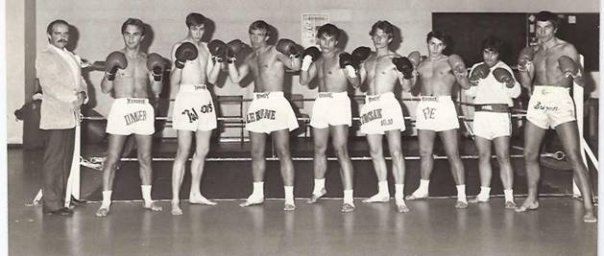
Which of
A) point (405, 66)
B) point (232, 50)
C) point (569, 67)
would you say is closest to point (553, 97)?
point (569, 67)

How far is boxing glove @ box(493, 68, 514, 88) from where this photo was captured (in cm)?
525

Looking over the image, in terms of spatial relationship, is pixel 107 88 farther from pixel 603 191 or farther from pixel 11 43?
pixel 11 43

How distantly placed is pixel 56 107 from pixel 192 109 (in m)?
0.89

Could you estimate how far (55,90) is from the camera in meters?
5.08

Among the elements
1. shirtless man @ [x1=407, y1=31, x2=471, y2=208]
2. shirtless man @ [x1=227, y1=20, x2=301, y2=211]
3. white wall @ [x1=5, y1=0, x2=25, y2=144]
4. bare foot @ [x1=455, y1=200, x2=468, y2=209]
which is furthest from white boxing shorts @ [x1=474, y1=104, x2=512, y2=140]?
white wall @ [x1=5, y1=0, x2=25, y2=144]

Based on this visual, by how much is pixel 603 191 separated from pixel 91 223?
3.27 m

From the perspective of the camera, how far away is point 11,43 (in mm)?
9828

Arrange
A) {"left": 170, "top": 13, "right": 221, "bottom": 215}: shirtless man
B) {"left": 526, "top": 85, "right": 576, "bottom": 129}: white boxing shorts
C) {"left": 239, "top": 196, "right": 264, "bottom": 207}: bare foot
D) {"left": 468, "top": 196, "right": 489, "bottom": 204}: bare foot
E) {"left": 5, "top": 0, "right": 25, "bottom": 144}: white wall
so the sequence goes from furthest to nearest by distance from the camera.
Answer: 1. {"left": 5, "top": 0, "right": 25, "bottom": 144}: white wall
2. {"left": 468, "top": 196, "right": 489, "bottom": 204}: bare foot
3. {"left": 239, "top": 196, "right": 264, "bottom": 207}: bare foot
4. {"left": 170, "top": 13, "right": 221, "bottom": 215}: shirtless man
5. {"left": 526, "top": 85, "right": 576, "bottom": 129}: white boxing shorts

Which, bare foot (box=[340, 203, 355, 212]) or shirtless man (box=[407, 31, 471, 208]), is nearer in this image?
bare foot (box=[340, 203, 355, 212])

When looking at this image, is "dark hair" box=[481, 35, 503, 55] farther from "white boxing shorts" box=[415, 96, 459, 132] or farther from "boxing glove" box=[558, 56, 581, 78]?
"boxing glove" box=[558, 56, 581, 78]

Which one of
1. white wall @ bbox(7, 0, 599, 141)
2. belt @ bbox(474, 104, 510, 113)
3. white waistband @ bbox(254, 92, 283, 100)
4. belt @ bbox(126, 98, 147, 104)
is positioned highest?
white wall @ bbox(7, 0, 599, 141)

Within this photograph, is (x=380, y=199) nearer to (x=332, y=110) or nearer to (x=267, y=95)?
(x=332, y=110)

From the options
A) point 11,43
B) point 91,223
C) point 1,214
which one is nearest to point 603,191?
point 1,214

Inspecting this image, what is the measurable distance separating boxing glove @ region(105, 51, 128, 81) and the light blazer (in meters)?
0.31
